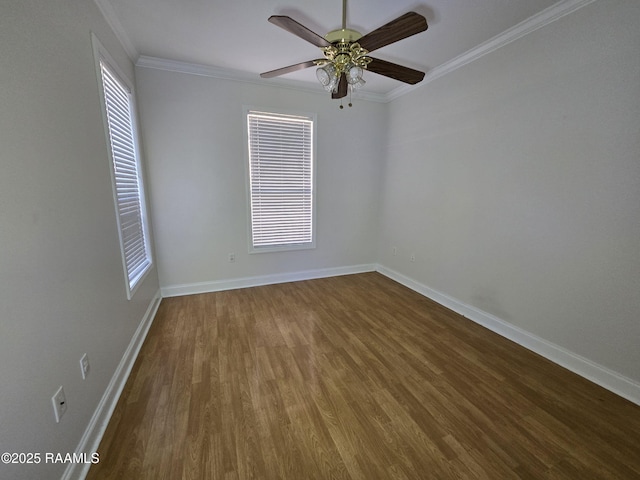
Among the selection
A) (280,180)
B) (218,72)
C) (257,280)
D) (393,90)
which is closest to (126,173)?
(218,72)

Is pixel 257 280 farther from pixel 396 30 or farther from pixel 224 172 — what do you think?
pixel 396 30

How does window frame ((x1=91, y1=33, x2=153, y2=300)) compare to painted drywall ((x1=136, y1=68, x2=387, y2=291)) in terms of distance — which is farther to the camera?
painted drywall ((x1=136, y1=68, x2=387, y2=291))

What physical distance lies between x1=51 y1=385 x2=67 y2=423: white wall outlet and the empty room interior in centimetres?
1

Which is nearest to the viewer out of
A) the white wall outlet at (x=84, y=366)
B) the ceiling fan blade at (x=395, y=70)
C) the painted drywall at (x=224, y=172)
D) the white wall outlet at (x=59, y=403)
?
the white wall outlet at (x=59, y=403)

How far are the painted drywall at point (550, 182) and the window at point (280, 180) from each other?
166 cm

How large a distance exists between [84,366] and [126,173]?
65.8 inches

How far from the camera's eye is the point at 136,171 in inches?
103

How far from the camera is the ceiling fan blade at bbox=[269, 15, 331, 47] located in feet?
4.72

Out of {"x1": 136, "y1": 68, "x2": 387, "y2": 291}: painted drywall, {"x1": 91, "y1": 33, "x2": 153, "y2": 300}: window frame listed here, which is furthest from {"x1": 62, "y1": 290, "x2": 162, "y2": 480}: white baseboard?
{"x1": 136, "y1": 68, "x2": 387, "y2": 291}: painted drywall

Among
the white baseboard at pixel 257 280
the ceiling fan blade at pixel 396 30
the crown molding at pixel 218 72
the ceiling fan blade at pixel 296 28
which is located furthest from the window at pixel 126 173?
the ceiling fan blade at pixel 396 30

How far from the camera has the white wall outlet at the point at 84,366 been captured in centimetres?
133

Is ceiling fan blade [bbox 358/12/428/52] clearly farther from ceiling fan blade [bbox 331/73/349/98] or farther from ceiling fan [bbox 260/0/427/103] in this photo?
ceiling fan blade [bbox 331/73/349/98]

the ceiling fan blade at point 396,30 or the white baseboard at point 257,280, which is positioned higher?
the ceiling fan blade at point 396,30

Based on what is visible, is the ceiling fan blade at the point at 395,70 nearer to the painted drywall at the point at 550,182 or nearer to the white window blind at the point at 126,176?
the painted drywall at the point at 550,182
